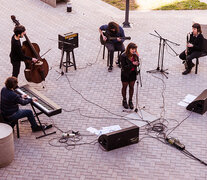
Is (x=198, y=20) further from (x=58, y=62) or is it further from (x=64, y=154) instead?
(x=64, y=154)

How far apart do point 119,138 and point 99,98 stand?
229 centimetres

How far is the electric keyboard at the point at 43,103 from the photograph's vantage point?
8938mm

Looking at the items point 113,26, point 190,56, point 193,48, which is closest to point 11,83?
point 113,26

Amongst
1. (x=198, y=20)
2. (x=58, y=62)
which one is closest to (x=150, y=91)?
(x=58, y=62)

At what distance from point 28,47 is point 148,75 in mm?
3527

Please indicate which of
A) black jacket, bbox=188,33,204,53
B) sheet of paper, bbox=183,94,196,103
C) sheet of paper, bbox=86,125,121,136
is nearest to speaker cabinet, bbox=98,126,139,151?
sheet of paper, bbox=86,125,121,136

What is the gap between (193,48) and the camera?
12.2 meters

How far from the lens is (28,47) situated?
10.8m

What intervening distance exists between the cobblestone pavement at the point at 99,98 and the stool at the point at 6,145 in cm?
16

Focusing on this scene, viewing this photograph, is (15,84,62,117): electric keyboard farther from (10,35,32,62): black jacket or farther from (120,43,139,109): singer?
→ (120,43,139,109): singer

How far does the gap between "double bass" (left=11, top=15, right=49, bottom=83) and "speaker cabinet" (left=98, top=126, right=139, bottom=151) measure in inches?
112

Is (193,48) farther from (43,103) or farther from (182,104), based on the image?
(43,103)

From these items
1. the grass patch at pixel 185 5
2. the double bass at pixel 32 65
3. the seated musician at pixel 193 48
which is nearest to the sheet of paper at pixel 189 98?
the seated musician at pixel 193 48

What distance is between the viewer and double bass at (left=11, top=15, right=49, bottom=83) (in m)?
10.8
